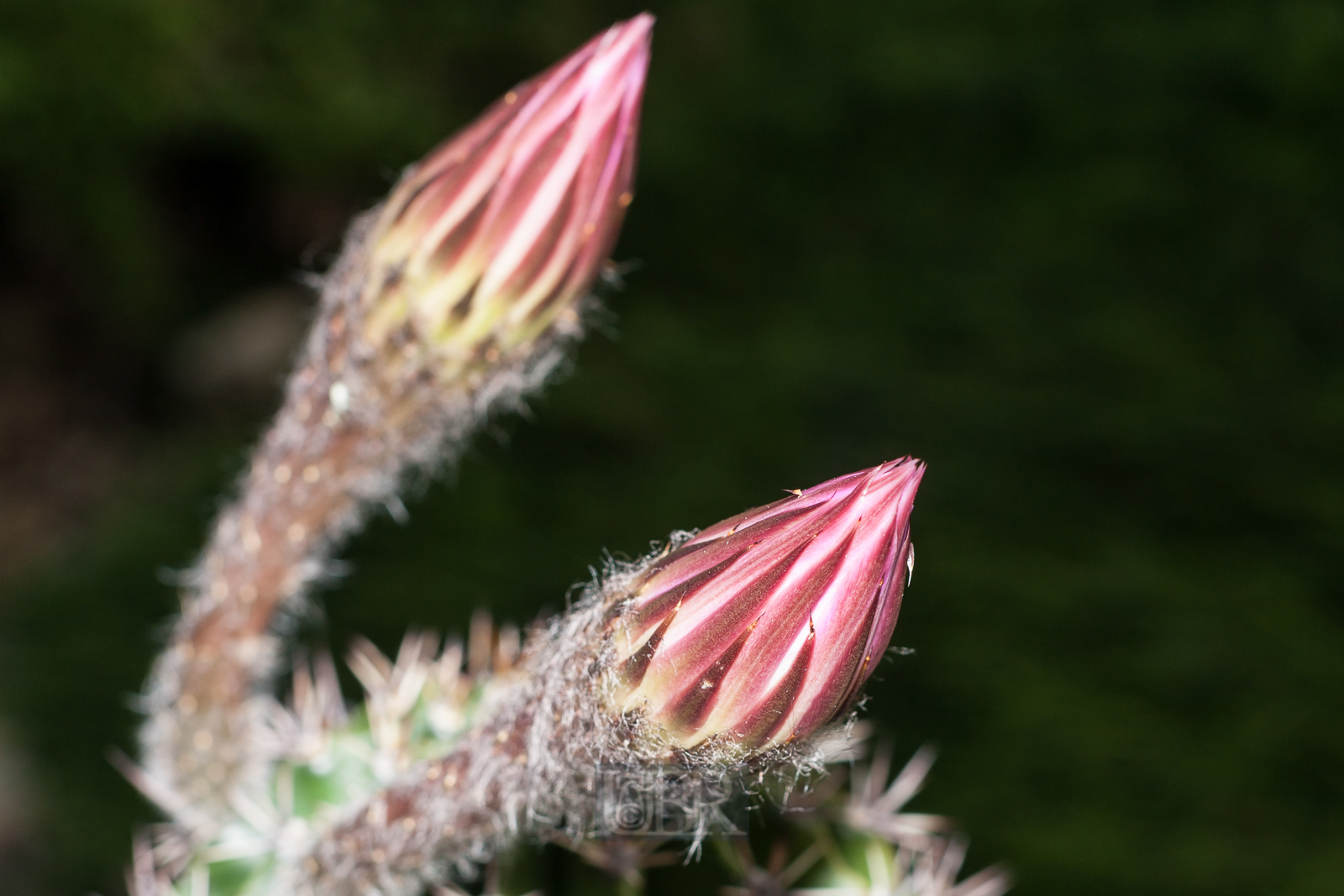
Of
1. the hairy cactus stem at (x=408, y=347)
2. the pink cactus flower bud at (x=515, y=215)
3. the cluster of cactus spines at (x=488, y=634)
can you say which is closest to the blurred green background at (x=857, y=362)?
the cluster of cactus spines at (x=488, y=634)

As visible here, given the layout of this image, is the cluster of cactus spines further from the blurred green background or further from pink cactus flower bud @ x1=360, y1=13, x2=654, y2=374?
the blurred green background

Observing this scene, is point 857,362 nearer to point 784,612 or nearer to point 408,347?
point 408,347

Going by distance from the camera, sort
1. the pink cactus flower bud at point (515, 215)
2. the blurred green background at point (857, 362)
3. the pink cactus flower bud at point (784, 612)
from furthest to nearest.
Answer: the blurred green background at point (857, 362), the pink cactus flower bud at point (515, 215), the pink cactus flower bud at point (784, 612)

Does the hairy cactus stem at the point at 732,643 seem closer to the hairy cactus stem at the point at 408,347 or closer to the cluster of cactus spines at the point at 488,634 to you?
the cluster of cactus spines at the point at 488,634

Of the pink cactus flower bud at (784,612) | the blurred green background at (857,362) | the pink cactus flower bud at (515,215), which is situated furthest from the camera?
the blurred green background at (857,362)

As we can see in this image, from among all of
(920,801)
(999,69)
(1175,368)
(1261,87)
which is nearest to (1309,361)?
(1175,368)

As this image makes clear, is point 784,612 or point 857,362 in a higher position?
point 857,362

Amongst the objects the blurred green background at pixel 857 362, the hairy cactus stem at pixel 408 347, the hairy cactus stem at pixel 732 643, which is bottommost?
the hairy cactus stem at pixel 732 643

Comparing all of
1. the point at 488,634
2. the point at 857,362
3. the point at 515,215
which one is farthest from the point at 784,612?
the point at 857,362
